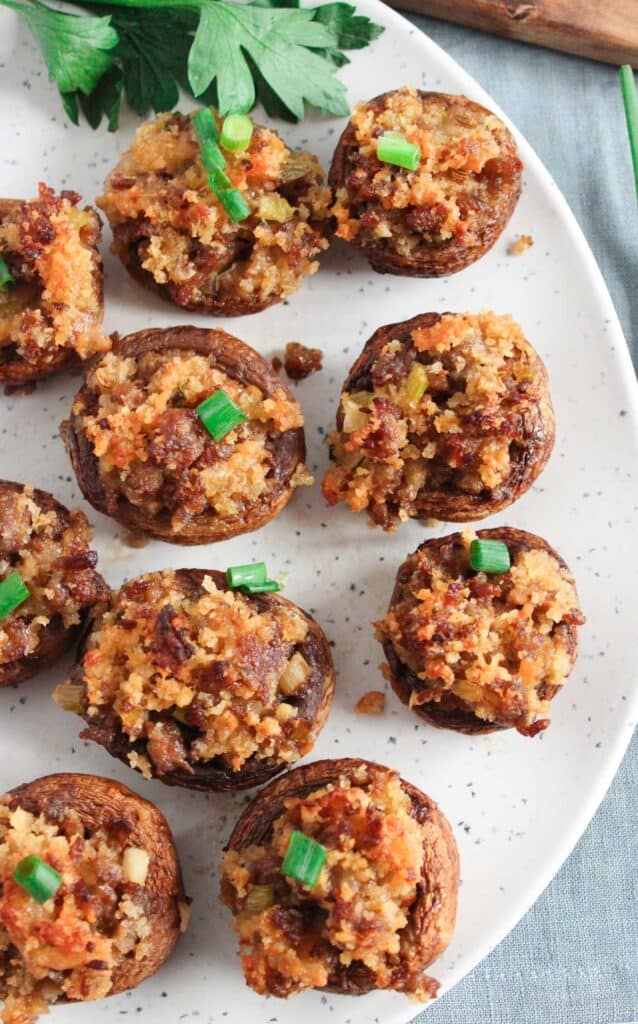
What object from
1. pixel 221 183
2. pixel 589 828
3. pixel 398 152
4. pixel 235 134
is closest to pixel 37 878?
pixel 589 828

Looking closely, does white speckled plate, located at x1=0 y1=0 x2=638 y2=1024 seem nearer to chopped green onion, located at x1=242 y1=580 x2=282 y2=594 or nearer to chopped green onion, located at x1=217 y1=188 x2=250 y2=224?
chopped green onion, located at x1=242 y1=580 x2=282 y2=594

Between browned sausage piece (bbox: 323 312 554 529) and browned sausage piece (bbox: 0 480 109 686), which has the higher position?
browned sausage piece (bbox: 323 312 554 529)

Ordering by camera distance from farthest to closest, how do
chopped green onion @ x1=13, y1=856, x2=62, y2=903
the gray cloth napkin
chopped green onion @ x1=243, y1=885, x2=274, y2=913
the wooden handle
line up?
the wooden handle, the gray cloth napkin, chopped green onion @ x1=243, y1=885, x2=274, y2=913, chopped green onion @ x1=13, y1=856, x2=62, y2=903

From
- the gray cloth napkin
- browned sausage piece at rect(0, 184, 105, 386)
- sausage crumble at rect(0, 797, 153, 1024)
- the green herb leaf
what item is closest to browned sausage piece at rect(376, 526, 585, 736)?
Result: the gray cloth napkin

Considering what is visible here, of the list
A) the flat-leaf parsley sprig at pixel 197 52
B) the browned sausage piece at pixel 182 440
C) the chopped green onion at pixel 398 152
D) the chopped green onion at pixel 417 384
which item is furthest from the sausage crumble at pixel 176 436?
the flat-leaf parsley sprig at pixel 197 52

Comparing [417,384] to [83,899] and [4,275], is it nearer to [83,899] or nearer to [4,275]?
[4,275]

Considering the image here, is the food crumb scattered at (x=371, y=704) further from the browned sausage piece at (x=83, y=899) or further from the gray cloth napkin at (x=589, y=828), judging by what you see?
the gray cloth napkin at (x=589, y=828)
